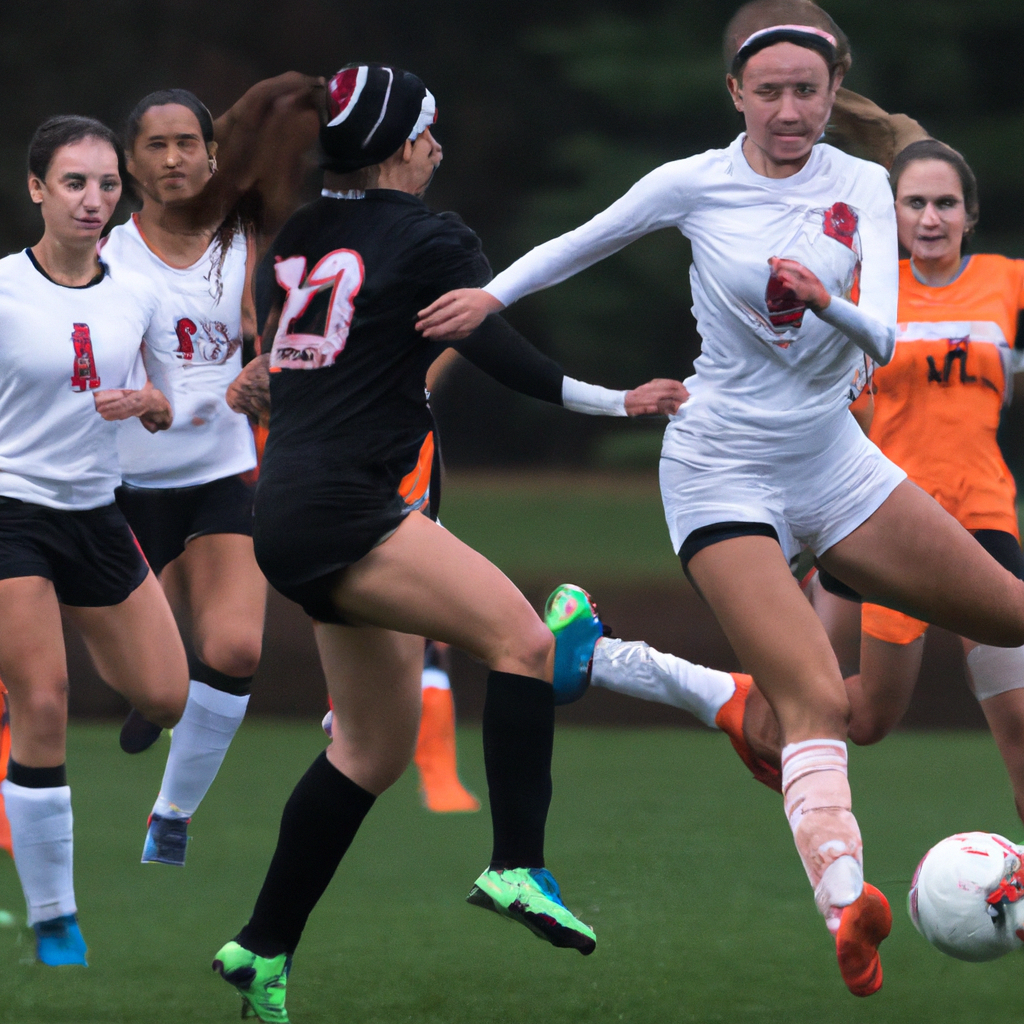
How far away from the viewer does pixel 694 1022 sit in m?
3.80

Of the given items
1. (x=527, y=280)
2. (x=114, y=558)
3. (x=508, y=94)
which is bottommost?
(x=114, y=558)

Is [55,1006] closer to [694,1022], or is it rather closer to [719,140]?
[694,1022]

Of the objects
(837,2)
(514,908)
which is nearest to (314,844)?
(514,908)

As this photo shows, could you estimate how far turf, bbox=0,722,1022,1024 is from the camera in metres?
4.01

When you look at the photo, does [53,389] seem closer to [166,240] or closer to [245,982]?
[166,240]

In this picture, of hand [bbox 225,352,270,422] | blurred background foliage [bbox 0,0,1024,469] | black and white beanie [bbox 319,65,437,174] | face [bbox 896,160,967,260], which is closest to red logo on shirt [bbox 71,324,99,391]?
hand [bbox 225,352,270,422]

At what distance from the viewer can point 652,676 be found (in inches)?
197

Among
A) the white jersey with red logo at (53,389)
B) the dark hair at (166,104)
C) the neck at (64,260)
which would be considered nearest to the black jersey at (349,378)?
the white jersey with red logo at (53,389)

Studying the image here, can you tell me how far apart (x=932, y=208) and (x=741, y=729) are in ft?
4.90

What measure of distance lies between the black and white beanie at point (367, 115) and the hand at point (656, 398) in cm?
70

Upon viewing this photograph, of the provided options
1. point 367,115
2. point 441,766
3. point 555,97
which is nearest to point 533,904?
point 367,115

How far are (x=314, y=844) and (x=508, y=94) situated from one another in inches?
560

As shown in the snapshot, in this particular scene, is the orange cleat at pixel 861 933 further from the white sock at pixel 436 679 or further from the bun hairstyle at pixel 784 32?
the white sock at pixel 436 679

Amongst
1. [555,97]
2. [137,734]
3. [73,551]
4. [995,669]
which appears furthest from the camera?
[555,97]
